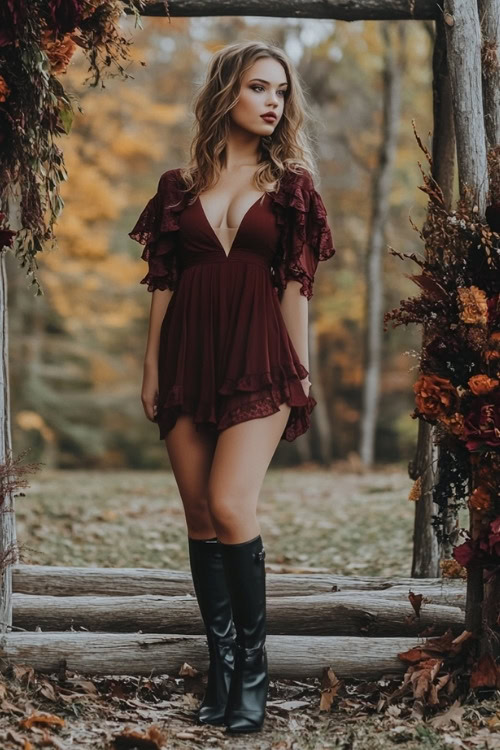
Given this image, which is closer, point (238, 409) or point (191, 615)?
point (238, 409)

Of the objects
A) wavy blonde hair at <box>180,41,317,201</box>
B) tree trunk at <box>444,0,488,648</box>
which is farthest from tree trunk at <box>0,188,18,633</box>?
tree trunk at <box>444,0,488,648</box>

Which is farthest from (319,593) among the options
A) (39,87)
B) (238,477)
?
(39,87)

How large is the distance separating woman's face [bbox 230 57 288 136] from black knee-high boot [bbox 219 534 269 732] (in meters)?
1.39

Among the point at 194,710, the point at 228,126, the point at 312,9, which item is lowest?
the point at 194,710

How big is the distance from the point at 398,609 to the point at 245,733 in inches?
36.8

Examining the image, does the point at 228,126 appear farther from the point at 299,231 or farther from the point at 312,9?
the point at 312,9

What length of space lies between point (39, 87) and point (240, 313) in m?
A: 1.06

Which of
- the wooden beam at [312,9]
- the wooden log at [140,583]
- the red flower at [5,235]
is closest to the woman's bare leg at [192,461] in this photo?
the red flower at [5,235]

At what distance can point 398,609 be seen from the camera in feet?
12.0

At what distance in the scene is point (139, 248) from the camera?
1573 centimetres

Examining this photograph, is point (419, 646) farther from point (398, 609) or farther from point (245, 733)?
point (245, 733)

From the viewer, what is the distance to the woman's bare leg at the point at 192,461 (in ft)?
10.2

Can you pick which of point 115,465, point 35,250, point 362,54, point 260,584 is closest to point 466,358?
point 260,584

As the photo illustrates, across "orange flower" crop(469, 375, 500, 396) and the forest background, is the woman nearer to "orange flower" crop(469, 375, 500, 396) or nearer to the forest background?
"orange flower" crop(469, 375, 500, 396)
